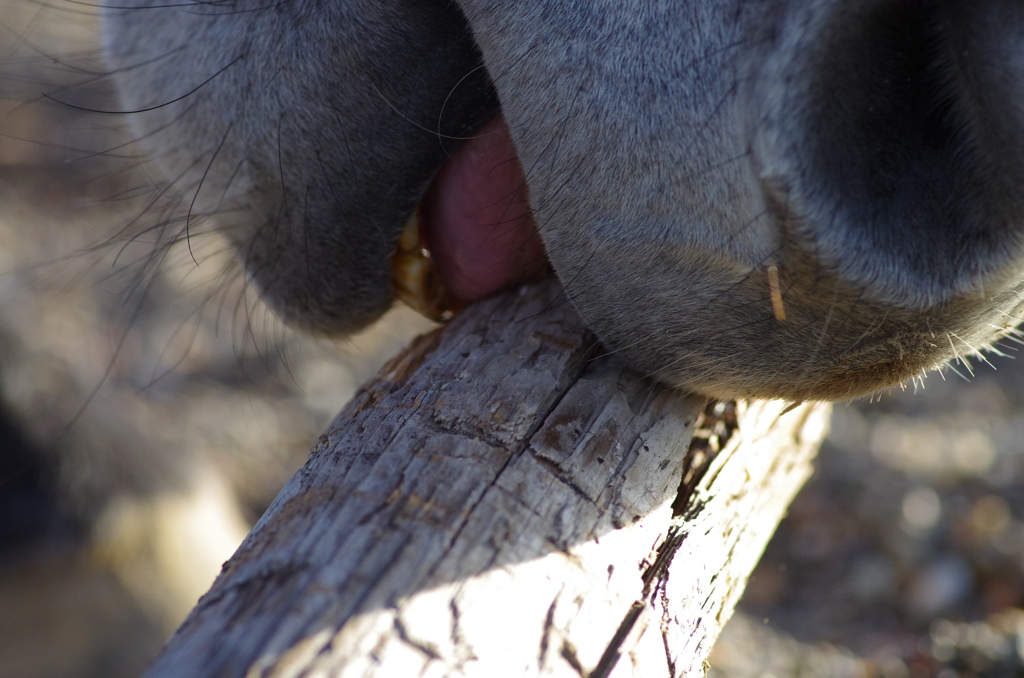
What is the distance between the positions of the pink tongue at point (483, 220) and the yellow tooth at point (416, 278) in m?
0.02

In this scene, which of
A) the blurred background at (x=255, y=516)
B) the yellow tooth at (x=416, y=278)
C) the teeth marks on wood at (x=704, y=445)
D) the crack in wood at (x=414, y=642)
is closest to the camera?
the crack in wood at (x=414, y=642)

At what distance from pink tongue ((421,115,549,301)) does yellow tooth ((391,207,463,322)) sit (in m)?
0.02

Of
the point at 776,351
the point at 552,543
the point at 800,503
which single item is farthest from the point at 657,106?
the point at 800,503

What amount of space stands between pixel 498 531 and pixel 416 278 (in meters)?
0.46

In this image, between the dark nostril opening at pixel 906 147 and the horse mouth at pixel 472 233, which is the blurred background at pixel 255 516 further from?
the dark nostril opening at pixel 906 147

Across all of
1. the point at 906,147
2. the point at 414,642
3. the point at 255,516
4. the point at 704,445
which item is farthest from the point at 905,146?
the point at 255,516

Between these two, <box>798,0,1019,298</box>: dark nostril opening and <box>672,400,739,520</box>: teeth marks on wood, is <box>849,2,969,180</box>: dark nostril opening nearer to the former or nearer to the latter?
<box>798,0,1019,298</box>: dark nostril opening

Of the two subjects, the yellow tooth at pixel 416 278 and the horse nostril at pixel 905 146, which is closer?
the horse nostril at pixel 905 146

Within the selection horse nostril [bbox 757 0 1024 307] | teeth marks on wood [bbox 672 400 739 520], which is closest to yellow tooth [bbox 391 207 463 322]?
teeth marks on wood [bbox 672 400 739 520]

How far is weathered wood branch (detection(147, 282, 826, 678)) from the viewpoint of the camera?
0.60 metres

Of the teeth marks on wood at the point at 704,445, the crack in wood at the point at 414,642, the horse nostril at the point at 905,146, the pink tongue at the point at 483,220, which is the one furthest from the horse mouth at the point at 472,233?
Answer: the crack in wood at the point at 414,642

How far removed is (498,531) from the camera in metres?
0.68

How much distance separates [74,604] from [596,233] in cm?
182

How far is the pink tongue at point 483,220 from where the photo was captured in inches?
38.4
